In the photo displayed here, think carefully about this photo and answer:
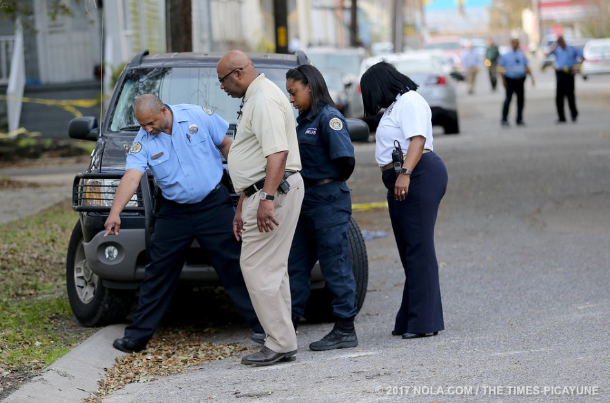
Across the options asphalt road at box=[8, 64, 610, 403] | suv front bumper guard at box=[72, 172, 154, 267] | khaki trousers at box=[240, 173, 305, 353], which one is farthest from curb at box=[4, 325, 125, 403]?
khaki trousers at box=[240, 173, 305, 353]

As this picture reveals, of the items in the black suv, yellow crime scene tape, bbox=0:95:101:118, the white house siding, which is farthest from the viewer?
the white house siding

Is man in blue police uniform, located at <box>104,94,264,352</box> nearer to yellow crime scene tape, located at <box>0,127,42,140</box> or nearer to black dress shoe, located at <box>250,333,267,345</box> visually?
black dress shoe, located at <box>250,333,267,345</box>

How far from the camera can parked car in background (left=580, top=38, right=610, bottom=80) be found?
142 feet

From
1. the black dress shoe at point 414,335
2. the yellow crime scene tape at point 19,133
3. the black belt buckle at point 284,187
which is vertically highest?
the black belt buckle at point 284,187

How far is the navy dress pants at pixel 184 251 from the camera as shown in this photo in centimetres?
646

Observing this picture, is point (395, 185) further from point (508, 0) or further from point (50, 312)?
point (508, 0)

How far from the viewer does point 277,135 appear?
5750mm

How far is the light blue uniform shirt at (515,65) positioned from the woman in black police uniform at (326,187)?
52.4ft

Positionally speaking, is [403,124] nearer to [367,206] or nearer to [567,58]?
Answer: [367,206]

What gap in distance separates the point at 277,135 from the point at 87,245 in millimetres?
1778

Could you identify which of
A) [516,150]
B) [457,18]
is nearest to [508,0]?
[457,18]

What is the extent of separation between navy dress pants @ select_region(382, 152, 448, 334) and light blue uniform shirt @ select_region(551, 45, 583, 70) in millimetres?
16258

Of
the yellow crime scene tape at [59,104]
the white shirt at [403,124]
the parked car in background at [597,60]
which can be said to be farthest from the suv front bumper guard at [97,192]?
Answer: the parked car in background at [597,60]

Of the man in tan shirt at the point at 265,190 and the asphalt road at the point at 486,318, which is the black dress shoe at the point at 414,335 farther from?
the man in tan shirt at the point at 265,190
